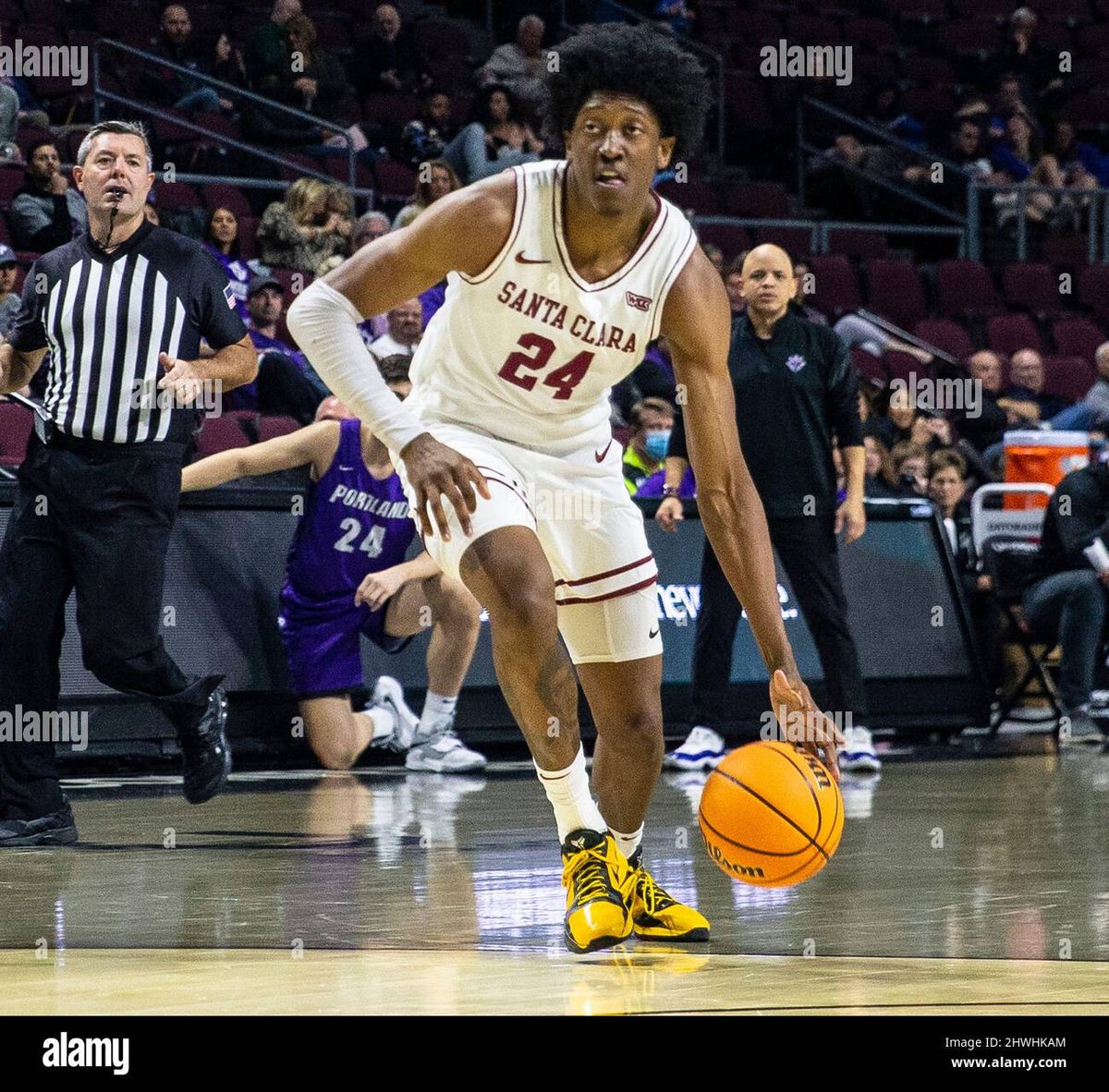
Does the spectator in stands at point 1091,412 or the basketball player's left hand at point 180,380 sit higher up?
the spectator in stands at point 1091,412

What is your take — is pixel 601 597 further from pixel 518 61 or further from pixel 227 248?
pixel 518 61

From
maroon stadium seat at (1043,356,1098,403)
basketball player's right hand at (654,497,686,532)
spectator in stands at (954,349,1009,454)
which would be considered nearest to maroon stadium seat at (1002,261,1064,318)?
maroon stadium seat at (1043,356,1098,403)

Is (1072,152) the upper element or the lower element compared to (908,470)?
upper

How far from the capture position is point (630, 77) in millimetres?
4496

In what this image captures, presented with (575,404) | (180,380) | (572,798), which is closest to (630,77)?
(575,404)

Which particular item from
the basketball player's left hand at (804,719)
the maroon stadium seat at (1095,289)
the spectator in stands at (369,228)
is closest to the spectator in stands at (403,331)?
the spectator in stands at (369,228)

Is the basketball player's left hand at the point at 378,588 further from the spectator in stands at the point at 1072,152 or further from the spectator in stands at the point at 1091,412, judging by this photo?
the spectator in stands at the point at 1072,152

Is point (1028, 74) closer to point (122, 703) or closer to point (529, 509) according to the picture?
point (122, 703)

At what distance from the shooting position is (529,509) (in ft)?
14.9

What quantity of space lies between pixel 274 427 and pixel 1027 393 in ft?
20.9

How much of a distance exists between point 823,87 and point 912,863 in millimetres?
13391

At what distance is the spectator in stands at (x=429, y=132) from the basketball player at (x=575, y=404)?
9.19 m

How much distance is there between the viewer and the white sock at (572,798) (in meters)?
4.56
